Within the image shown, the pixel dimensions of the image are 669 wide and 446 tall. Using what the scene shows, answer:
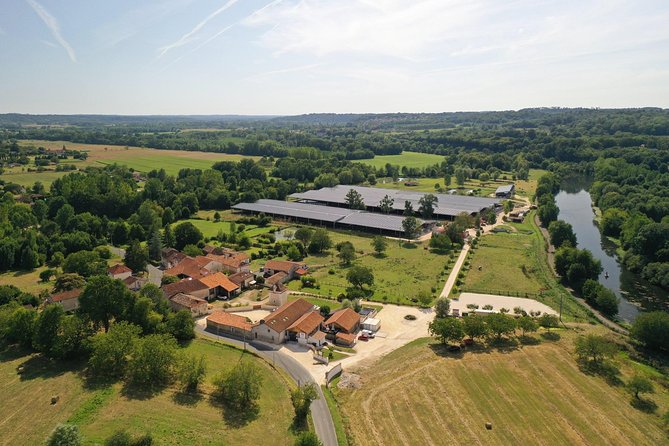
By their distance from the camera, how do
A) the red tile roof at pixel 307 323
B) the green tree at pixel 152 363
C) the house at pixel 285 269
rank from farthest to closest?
the house at pixel 285 269 → the red tile roof at pixel 307 323 → the green tree at pixel 152 363

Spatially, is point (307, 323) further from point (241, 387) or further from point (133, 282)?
point (133, 282)

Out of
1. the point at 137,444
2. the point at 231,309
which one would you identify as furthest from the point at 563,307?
the point at 137,444

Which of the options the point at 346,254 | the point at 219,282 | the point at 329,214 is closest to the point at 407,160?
the point at 329,214

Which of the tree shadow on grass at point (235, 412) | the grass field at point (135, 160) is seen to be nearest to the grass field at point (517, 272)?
the tree shadow on grass at point (235, 412)

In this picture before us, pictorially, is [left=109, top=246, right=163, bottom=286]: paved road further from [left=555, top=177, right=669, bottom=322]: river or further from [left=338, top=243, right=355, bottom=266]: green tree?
[left=555, top=177, right=669, bottom=322]: river

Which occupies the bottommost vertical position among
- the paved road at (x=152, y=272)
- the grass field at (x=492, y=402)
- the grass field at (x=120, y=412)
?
the paved road at (x=152, y=272)

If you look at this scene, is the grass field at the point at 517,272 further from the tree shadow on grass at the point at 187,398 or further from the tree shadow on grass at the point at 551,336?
the tree shadow on grass at the point at 187,398

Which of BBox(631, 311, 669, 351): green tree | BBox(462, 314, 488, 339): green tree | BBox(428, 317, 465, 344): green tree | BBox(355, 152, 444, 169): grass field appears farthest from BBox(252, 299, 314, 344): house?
BBox(355, 152, 444, 169): grass field
